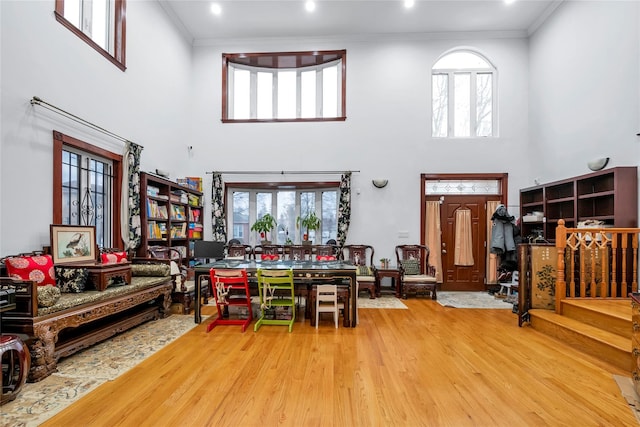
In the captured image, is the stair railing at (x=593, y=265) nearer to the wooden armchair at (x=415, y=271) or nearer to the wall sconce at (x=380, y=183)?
the wooden armchair at (x=415, y=271)

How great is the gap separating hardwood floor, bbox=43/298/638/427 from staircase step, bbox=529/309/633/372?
0.12 meters

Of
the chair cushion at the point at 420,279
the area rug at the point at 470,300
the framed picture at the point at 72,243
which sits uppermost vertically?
the framed picture at the point at 72,243

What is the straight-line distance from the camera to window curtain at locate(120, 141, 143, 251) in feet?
15.0

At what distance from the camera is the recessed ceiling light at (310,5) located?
18.8ft

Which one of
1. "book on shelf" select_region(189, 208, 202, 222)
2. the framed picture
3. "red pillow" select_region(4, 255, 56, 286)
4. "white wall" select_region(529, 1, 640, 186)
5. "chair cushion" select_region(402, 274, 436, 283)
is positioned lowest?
"chair cushion" select_region(402, 274, 436, 283)

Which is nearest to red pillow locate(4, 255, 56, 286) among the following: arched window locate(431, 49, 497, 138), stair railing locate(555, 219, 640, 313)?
stair railing locate(555, 219, 640, 313)

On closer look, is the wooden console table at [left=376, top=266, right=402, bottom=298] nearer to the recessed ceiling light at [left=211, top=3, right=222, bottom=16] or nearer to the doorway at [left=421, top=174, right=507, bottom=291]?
the doorway at [left=421, top=174, right=507, bottom=291]

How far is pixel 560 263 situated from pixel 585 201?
1.76 meters

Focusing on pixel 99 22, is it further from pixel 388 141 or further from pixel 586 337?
pixel 586 337

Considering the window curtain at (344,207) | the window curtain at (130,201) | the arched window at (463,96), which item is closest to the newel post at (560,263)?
the arched window at (463,96)

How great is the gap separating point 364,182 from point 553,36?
459 cm

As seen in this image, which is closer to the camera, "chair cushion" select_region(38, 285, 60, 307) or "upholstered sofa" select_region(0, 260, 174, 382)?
"upholstered sofa" select_region(0, 260, 174, 382)

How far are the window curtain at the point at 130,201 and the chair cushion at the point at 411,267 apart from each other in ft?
16.1

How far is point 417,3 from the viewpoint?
5.80m
